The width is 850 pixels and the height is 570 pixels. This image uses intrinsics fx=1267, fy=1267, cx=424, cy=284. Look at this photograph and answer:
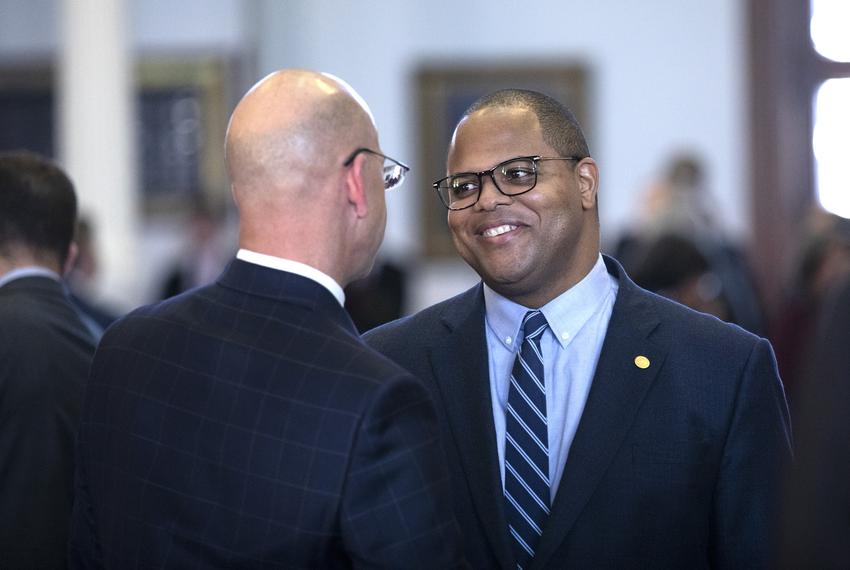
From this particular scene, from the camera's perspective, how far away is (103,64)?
7.90m

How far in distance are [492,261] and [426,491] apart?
75cm

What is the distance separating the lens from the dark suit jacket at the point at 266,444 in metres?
1.85

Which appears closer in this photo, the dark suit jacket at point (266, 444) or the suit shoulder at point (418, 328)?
the dark suit jacket at point (266, 444)

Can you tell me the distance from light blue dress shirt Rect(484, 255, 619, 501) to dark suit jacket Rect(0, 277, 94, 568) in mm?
921

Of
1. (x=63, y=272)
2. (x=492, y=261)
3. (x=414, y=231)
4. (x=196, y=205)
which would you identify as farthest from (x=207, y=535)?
(x=414, y=231)

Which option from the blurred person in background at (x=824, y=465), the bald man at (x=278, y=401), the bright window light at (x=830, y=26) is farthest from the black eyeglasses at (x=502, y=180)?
the bright window light at (x=830, y=26)

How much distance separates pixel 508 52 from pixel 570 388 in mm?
6907

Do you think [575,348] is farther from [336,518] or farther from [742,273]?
[742,273]

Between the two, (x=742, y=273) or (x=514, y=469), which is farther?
(x=742, y=273)

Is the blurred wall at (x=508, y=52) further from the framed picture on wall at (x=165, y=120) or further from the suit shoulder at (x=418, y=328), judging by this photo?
the suit shoulder at (x=418, y=328)

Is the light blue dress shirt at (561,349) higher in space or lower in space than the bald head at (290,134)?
lower

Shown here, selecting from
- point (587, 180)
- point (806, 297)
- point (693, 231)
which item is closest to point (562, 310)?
point (587, 180)

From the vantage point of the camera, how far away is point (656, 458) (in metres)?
2.37

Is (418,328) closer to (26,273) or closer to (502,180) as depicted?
(502,180)
